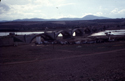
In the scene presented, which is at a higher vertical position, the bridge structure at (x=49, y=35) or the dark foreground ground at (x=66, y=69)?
the bridge structure at (x=49, y=35)

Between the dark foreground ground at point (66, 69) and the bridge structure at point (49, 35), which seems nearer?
the dark foreground ground at point (66, 69)

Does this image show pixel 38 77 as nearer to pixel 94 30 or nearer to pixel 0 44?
pixel 0 44

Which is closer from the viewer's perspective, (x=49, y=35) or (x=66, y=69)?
(x=66, y=69)

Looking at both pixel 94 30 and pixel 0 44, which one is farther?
pixel 94 30

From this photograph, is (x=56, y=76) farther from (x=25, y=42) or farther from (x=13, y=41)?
(x=25, y=42)

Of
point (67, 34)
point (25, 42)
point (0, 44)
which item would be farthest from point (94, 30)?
point (0, 44)

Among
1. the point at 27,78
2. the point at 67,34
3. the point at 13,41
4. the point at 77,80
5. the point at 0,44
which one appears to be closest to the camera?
the point at 77,80

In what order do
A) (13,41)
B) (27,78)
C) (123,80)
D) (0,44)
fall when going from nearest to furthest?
1. (123,80)
2. (27,78)
3. (0,44)
4. (13,41)

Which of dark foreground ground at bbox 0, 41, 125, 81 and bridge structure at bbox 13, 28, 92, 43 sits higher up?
bridge structure at bbox 13, 28, 92, 43

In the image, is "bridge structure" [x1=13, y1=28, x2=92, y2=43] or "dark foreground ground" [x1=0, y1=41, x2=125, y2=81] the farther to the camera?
"bridge structure" [x1=13, y1=28, x2=92, y2=43]

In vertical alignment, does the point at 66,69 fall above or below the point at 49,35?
below
